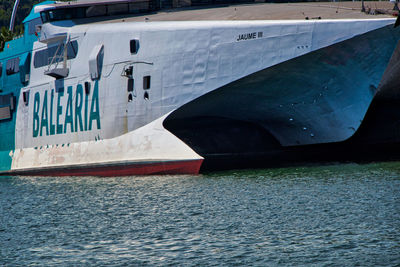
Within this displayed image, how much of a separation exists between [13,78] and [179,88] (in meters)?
15.3

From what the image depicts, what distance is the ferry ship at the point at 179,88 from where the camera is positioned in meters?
27.6

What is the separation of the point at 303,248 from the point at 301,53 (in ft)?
43.4

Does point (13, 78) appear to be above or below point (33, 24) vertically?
below

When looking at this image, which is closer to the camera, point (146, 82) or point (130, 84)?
point (146, 82)

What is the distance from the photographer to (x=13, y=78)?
131 ft

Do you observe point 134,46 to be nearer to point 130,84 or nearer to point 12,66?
point 130,84

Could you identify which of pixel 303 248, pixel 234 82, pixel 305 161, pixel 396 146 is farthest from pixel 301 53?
pixel 396 146

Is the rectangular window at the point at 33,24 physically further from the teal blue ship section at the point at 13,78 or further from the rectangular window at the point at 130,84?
the rectangular window at the point at 130,84

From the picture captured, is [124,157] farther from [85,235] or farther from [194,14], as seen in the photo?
[85,235]

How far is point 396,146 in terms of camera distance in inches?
1612

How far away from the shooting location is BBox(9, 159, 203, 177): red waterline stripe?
28.9 meters

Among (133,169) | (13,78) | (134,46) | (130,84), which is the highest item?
(134,46)

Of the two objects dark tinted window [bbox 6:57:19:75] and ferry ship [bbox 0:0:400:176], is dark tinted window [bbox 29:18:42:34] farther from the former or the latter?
dark tinted window [bbox 6:57:19:75]

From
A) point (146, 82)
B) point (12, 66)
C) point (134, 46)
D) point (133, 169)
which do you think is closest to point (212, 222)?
A: point (133, 169)
